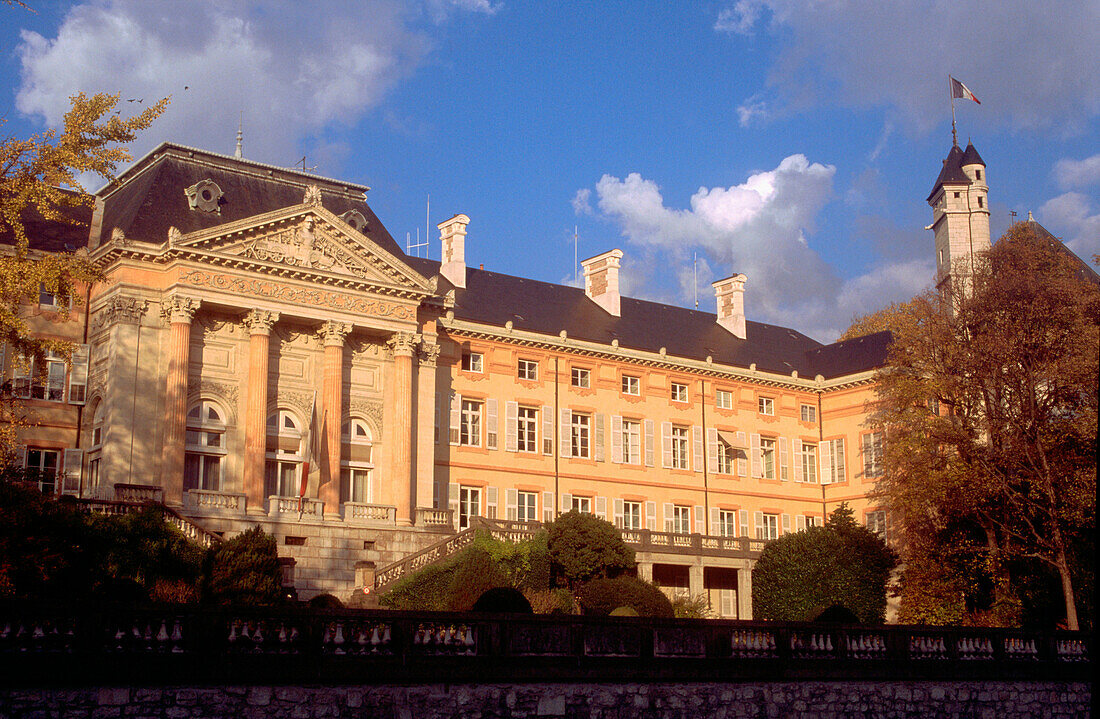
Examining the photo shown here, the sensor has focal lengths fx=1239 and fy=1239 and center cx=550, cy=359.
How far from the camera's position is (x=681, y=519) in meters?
53.7

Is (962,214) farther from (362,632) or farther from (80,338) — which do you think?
(362,632)

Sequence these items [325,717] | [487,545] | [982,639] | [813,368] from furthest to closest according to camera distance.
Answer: [813,368] < [487,545] < [982,639] < [325,717]

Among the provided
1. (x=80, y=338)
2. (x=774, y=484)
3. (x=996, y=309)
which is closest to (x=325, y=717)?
(x=80, y=338)

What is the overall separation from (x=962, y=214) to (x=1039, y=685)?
3296 centimetres

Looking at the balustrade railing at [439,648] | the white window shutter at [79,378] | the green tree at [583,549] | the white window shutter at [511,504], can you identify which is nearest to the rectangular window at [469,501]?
the white window shutter at [511,504]

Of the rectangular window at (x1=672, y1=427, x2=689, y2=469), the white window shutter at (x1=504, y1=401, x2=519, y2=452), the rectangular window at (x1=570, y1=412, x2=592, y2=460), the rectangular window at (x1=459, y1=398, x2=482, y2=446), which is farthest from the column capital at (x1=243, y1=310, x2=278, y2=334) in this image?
the rectangular window at (x1=672, y1=427, x2=689, y2=469)

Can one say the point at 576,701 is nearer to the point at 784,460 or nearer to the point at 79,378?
the point at 79,378

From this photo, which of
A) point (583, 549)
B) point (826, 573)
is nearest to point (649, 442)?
point (826, 573)

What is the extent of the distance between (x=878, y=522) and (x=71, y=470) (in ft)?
110

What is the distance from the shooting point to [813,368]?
2399 inches

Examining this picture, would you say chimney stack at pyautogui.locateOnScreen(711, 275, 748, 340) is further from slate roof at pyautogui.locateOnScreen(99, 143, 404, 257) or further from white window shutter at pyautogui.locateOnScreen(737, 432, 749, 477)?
slate roof at pyautogui.locateOnScreen(99, 143, 404, 257)

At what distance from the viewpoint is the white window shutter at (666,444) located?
53500 mm

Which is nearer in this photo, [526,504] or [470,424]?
[470,424]

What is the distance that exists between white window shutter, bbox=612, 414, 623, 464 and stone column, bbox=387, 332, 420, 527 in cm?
1137
